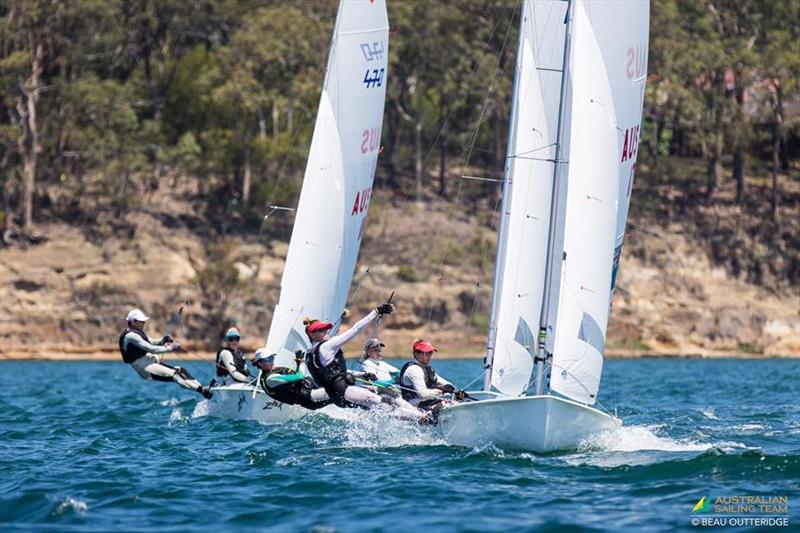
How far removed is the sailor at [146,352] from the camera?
867 inches

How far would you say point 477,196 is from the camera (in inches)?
2382

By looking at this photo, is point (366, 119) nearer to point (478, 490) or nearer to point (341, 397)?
point (341, 397)

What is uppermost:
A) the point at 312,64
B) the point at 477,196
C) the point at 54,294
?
the point at 312,64

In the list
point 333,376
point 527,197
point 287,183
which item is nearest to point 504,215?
point 527,197

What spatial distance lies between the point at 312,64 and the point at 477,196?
10308 mm

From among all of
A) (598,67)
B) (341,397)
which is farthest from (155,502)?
(598,67)

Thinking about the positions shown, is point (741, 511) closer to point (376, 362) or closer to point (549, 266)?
point (549, 266)

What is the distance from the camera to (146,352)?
22281 mm

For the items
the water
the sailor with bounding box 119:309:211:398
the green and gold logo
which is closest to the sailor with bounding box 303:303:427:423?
the water

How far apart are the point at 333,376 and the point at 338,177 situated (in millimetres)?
6593

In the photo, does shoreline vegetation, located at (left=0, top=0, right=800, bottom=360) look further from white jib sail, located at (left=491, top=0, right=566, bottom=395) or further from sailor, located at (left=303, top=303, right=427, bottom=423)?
sailor, located at (left=303, top=303, right=427, bottom=423)

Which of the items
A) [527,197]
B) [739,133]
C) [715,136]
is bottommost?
[527,197]

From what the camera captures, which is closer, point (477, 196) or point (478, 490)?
point (478, 490)

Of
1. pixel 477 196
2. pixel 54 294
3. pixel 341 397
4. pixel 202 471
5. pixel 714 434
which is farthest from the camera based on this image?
pixel 477 196
